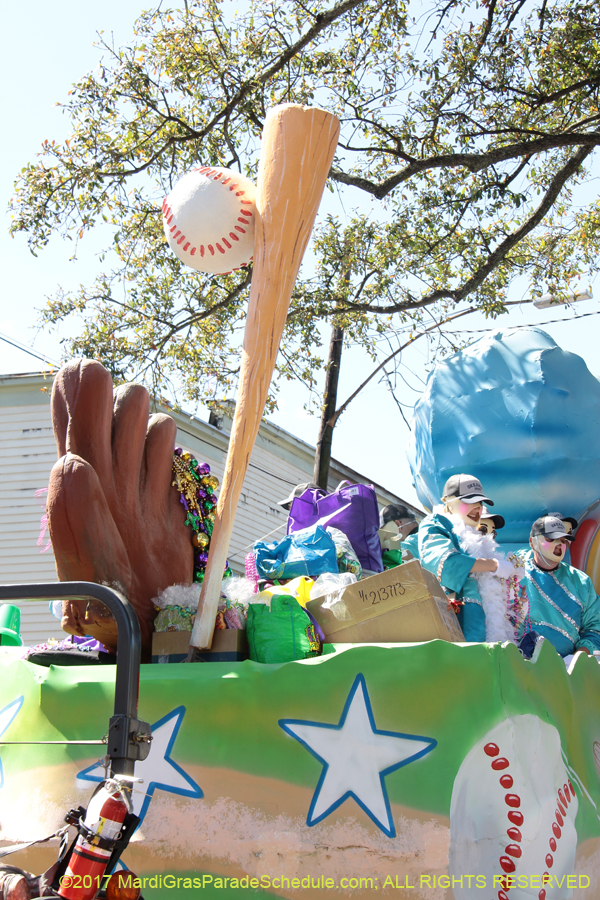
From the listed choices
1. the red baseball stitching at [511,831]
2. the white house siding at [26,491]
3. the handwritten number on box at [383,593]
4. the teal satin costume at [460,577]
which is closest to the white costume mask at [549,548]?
the teal satin costume at [460,577]

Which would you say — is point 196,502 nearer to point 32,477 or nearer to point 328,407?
point 328,407

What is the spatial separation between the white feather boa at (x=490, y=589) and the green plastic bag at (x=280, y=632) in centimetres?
87

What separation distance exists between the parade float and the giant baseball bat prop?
0.01m

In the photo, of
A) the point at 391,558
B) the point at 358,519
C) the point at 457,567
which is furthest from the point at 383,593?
the point at 391,558

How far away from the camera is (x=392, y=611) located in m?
3.04

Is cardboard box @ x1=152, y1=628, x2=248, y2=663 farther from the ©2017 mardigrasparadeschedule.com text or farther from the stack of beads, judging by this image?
the ©2017 mardigrasparadeschedule.com text

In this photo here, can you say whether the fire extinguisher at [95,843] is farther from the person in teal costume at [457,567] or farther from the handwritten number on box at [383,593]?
the person in teal costume at [457,567]

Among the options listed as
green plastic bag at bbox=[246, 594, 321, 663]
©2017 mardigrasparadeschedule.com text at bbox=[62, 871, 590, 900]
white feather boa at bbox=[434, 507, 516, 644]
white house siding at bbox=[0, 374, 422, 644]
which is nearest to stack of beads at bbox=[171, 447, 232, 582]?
green plastic bag at bbox=[246, 594, 321, 663]

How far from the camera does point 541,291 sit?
27.6 ft

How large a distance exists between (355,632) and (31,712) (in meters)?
1.27

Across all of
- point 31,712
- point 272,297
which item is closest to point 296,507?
point 272,297

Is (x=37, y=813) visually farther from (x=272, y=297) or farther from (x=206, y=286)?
(x=206, y=286)

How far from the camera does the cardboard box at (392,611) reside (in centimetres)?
297

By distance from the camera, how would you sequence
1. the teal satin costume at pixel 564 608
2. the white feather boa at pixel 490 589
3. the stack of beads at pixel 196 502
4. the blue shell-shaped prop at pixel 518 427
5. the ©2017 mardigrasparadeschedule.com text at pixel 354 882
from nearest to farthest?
the ©2017 mardigrasparadeschedule.com text at pixel 354 882 → the white feather boa at pixel 490 589 → the stack of beads at pixel 196 502 → the teal satin costume at pixel 564 608 → the blue shell-shaped prop at pixel 518 427
